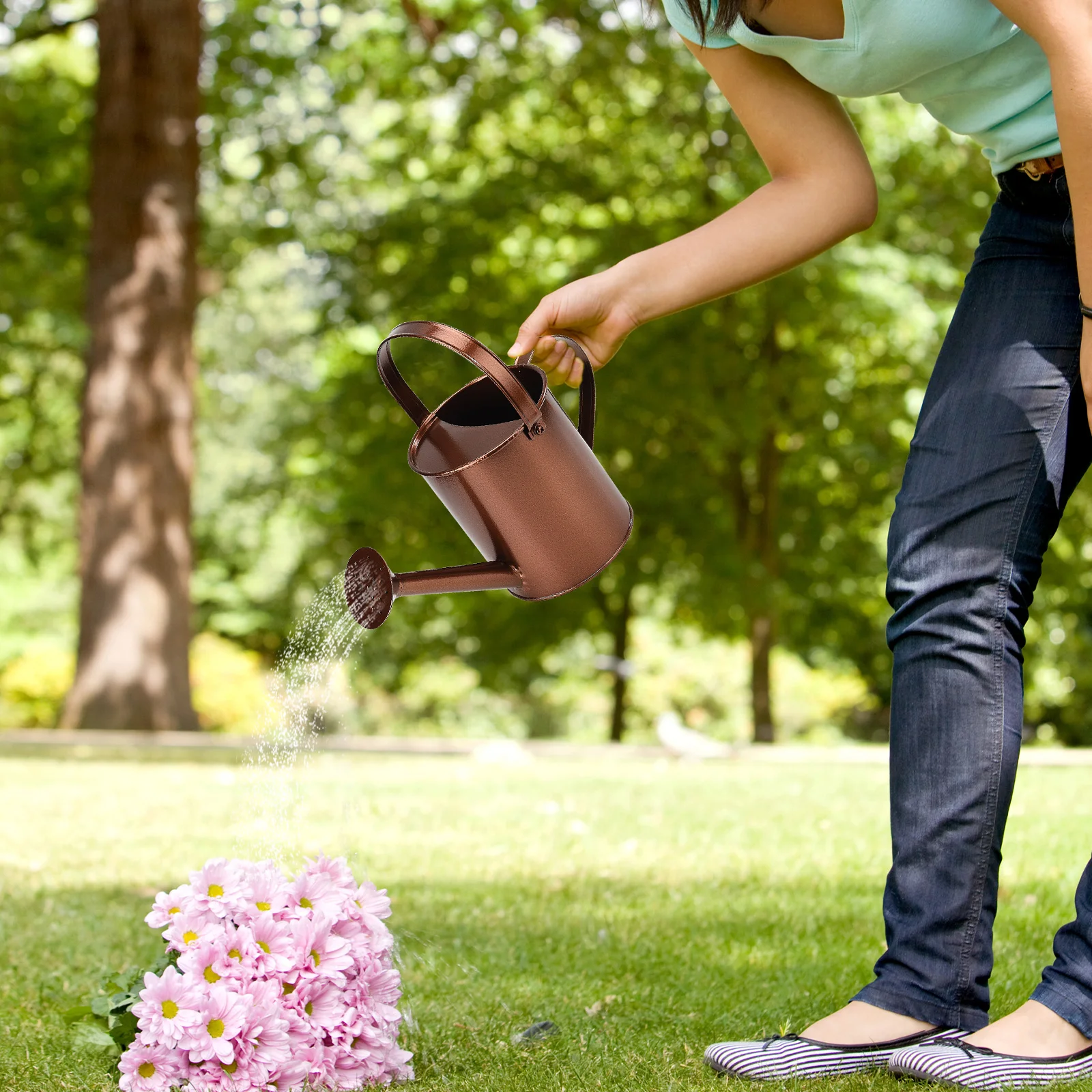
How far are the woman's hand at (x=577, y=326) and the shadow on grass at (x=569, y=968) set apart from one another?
988 mm

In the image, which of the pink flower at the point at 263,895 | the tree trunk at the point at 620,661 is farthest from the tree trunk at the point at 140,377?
the pink flower at the point at 263,895

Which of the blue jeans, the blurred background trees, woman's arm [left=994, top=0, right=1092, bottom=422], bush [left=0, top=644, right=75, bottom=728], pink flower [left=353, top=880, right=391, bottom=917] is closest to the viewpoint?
woman's arm [left=994, top=0, right=1092, bottom=422]

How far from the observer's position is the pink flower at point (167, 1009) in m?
1.73

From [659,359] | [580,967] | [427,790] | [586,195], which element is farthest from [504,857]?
[586,195]

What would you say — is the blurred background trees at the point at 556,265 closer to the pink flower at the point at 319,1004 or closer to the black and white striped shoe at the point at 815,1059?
the black and white striped shoe at the point at 815,1059

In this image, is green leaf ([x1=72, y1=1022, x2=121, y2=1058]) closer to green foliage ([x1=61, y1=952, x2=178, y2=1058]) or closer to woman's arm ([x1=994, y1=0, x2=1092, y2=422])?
green foliage ([x1=61, y1=952, x2=178, y2=1058])

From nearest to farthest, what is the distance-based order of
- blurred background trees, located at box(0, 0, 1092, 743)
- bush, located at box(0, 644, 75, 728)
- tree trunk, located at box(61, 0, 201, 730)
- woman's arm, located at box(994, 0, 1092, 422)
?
woman's arm, located at box(994, 0, 1092, 422) < tree trunk, located at box(61, 0, 201, 730) < blurred background trees, located at box(0, 0, 1092, 743) < bush, located at box(0, 644, 75, 728)

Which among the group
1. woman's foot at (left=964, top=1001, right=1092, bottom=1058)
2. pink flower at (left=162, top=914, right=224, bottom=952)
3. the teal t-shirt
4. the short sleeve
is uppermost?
the short sleeve

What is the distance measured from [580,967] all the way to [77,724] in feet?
24.2

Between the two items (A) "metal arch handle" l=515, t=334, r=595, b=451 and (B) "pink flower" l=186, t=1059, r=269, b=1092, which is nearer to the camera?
(B) "pink flower" l=186, t=1059, r=269, b=1092

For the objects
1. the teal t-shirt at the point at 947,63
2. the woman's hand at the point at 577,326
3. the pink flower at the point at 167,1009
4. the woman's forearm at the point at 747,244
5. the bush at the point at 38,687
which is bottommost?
the bush at the point at 38,687

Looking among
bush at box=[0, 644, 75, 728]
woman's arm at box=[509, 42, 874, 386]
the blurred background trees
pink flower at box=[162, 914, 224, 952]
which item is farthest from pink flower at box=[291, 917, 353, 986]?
bush at box=[0, 644, 75, 728]

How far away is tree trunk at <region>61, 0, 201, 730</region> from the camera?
30.6 feet

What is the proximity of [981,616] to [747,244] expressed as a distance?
2.07 feet
